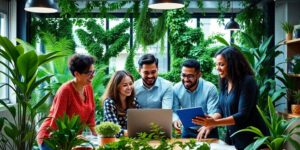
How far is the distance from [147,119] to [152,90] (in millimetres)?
873

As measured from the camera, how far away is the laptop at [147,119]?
2.89 m

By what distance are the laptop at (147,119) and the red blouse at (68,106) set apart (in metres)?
0.34

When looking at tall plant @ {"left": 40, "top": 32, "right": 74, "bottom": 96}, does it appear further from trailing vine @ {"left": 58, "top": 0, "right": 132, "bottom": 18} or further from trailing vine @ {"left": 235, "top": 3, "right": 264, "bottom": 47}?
trailing vine @ {"left": 235, "top": 3, "right": 264, "bottom": 47}

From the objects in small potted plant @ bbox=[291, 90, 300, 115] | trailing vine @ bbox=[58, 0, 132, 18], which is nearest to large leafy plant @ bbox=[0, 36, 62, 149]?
small potted plant @ bbox=[291, 90, 300, 115]

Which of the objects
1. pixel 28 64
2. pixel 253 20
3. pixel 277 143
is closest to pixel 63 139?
pixel 28 64

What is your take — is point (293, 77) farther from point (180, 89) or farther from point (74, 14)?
point (74, 14)

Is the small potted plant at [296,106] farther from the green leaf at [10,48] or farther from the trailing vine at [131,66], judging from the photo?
the green leaf at [10,48]

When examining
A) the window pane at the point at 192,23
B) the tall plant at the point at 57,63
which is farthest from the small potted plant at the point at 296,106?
the tall plant at the point at 57,63

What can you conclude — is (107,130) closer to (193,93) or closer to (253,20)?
(193,93)

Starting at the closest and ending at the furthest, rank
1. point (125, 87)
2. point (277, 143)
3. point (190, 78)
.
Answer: point (277, 143) → point (125, 87) → point (190, 78)

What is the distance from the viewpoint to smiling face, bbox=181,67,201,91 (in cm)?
364

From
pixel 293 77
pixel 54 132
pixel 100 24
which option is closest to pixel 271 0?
pixel 293 77

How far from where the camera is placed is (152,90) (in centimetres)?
377

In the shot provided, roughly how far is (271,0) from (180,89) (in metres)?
3.12
